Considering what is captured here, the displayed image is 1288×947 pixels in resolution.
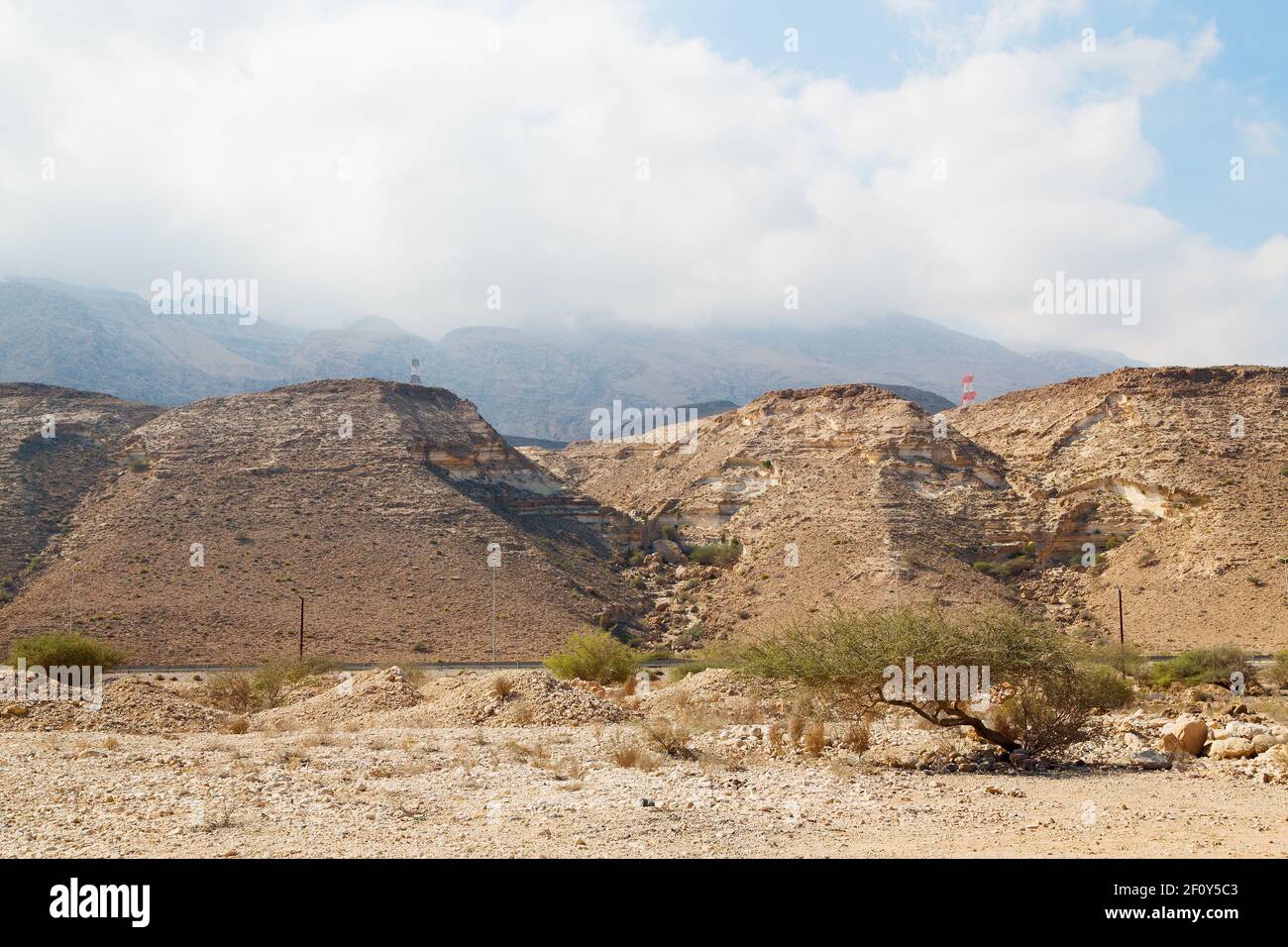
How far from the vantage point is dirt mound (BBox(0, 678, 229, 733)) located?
19844 millimetres

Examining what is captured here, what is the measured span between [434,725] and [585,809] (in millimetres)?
10403

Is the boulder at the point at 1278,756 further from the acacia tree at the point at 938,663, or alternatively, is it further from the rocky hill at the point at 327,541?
the rocky hill at the point at 327,541

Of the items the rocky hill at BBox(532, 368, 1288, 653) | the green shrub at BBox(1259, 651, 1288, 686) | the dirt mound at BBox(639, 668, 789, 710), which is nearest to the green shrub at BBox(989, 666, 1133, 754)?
the dirt mound at BBox(639, 668, 789, 710)

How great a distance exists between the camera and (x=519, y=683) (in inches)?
960

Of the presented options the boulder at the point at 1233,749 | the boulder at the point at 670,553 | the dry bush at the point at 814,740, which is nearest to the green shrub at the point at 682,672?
the dry bush at the point at 814,740

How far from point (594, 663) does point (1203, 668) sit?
65.9ft

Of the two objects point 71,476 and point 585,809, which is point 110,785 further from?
point 71,476

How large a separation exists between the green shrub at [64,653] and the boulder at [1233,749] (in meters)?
31.9

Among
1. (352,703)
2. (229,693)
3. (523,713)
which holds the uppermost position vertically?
(523,713)

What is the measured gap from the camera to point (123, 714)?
21219 mm

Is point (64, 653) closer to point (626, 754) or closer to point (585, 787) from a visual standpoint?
point (626, 754)

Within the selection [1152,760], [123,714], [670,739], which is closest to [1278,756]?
[1152,760]
